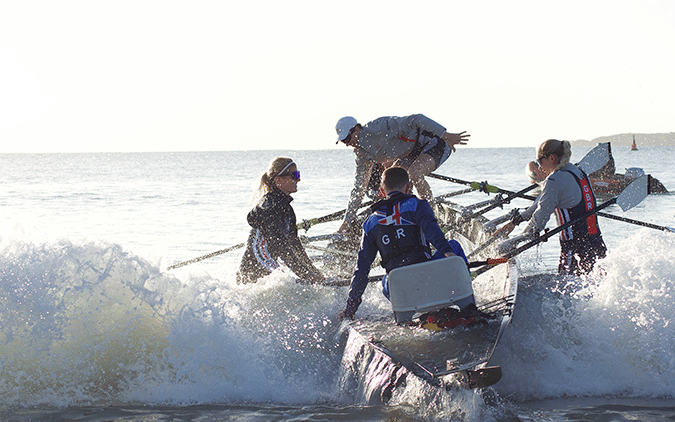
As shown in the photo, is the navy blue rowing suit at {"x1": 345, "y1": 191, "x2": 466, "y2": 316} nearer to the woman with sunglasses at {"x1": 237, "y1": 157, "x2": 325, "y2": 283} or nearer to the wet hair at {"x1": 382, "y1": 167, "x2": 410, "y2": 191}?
the wet hair at {"x1": 382, "y1": 167, "x2": 410, "y2": 191}

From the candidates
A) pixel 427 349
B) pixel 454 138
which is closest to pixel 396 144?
pixel 454 138

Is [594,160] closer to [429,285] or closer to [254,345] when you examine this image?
[429,285]

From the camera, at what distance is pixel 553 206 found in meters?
5.45

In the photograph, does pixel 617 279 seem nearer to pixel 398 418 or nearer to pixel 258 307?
pixel 398 418

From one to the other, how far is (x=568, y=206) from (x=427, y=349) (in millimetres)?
2162

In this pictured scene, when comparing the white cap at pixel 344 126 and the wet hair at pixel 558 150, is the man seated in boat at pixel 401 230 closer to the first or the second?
the wet hair at pixel 558 150

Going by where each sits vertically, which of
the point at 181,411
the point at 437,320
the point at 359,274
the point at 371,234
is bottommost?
the point at 181,411

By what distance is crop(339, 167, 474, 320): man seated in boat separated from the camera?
4.25 m

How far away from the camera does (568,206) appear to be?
549cm

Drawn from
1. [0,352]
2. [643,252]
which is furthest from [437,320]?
[0,352]

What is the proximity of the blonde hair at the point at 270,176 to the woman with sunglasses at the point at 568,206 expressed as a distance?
7.67 ft

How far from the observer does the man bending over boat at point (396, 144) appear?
22.4 ft

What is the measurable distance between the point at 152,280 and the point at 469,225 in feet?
13.9

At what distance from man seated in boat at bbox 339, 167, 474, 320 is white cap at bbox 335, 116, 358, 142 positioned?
2.33 meters
